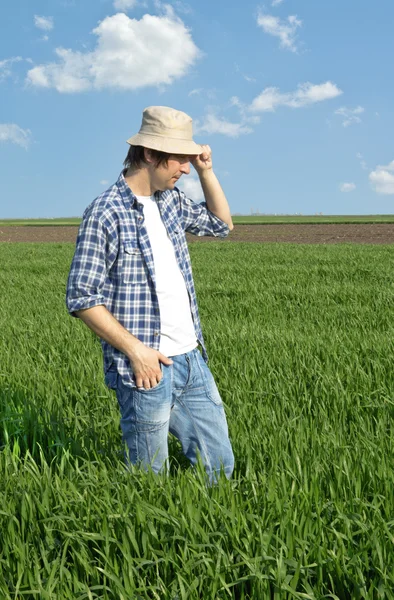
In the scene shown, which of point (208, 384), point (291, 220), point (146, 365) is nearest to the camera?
point (146, 365)

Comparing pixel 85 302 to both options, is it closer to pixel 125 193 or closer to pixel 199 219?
pixel 125 193

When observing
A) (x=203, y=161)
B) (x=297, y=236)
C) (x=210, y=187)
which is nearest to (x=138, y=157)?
(x=203, y=161)

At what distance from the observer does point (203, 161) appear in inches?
113

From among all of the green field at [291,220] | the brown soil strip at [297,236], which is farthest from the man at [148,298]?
the green field at [291,220]

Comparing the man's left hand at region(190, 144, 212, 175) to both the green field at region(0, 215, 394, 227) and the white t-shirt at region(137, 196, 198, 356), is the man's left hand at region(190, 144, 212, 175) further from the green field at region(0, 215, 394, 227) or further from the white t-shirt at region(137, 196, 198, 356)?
the green field at region(0, 215, 394, 227)

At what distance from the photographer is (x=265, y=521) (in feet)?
7.46

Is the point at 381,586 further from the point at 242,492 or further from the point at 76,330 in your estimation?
the point at 76,330

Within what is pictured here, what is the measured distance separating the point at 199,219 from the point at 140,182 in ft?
1.72

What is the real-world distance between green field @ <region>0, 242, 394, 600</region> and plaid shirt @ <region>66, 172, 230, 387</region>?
598 mm

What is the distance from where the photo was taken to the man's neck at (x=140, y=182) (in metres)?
2.62

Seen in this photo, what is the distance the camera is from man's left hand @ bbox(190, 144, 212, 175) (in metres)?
2.84

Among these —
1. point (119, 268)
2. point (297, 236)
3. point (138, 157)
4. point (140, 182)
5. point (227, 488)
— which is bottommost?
point (227, 488)

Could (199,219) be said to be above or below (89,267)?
above

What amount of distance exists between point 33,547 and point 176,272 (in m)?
1.25
